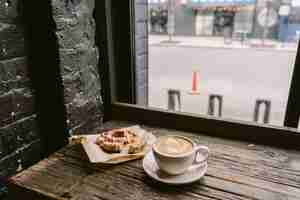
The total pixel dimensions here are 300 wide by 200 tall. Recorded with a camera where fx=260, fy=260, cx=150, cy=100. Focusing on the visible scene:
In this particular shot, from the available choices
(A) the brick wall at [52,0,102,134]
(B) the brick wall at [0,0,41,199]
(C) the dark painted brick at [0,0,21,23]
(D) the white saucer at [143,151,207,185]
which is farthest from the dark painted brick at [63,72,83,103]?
(D) the white saucer at [143,151,207,185]

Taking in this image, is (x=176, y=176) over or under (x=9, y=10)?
under

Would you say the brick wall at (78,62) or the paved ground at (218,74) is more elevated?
the brick wall at (78,62)

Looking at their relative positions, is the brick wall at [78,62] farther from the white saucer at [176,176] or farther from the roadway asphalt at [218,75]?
the roadway asphalt at [218,75]

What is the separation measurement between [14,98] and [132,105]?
1.42ft

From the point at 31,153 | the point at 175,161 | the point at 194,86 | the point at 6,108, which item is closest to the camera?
the point at 175,161

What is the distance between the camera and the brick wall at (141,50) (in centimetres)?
105

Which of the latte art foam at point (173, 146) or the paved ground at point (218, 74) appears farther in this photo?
the paved ground at point (218, 74)

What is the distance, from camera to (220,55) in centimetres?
275

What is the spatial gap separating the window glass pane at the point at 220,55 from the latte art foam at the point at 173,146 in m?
0.44

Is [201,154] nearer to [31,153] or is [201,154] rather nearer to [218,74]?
[31,153]

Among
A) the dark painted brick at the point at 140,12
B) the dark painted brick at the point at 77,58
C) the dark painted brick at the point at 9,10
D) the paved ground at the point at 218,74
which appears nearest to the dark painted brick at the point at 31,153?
the dark painted brick at the point at 77,58

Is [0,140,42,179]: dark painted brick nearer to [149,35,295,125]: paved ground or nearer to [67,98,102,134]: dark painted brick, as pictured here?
[67,98,102,134]: dark painted brick

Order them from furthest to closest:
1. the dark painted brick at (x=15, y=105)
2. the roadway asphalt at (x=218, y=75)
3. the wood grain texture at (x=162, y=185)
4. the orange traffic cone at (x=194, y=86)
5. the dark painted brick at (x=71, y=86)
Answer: the orange traffic cone at (x=194, y=86) < the roadway asphalt at (x=218, y=75) < the dark painted brick at (x=71, y=86) < the dark painted brick at (x=15, y=105) < the wood grain texture at (x=162, y=185)

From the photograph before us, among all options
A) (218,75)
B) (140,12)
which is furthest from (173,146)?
(218,75)
